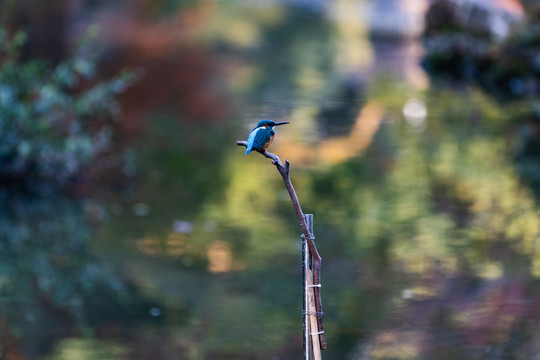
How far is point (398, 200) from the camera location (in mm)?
7355

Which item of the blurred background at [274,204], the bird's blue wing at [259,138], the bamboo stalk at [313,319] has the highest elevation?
the blurred background at [274,204]

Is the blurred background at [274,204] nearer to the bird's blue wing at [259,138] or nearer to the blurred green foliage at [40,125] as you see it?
the blurred green foliage at [40,125]

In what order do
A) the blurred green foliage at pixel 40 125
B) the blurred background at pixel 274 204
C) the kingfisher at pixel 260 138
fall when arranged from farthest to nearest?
the blurred green foliage at pixel 40 125
the blurred background at pixel 274 204
the kingfisher at pixel 260 138

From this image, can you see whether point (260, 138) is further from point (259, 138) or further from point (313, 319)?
point (313, 319)

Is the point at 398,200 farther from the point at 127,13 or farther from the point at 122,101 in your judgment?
the point at 127,13

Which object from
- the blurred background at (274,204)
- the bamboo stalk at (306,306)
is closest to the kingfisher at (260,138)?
the bamboo stalk at (306,306)

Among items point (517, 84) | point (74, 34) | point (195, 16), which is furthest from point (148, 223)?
point (195, 16)

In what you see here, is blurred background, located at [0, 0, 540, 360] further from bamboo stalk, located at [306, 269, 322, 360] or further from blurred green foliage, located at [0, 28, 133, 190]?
bamboo stalk, located at [306, 269, 322, 360]

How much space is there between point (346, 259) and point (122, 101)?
247 inches

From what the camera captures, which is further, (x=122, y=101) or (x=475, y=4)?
(x=475, y=4)

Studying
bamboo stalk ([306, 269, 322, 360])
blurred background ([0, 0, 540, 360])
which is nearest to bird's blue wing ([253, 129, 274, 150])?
bamboo stalk ([306, 269, 322, 360])

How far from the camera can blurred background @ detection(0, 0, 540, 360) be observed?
4.90m

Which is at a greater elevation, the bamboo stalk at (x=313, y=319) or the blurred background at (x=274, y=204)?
the blurred background at (x=274, y=204)

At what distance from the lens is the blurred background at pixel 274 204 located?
16.1ft
